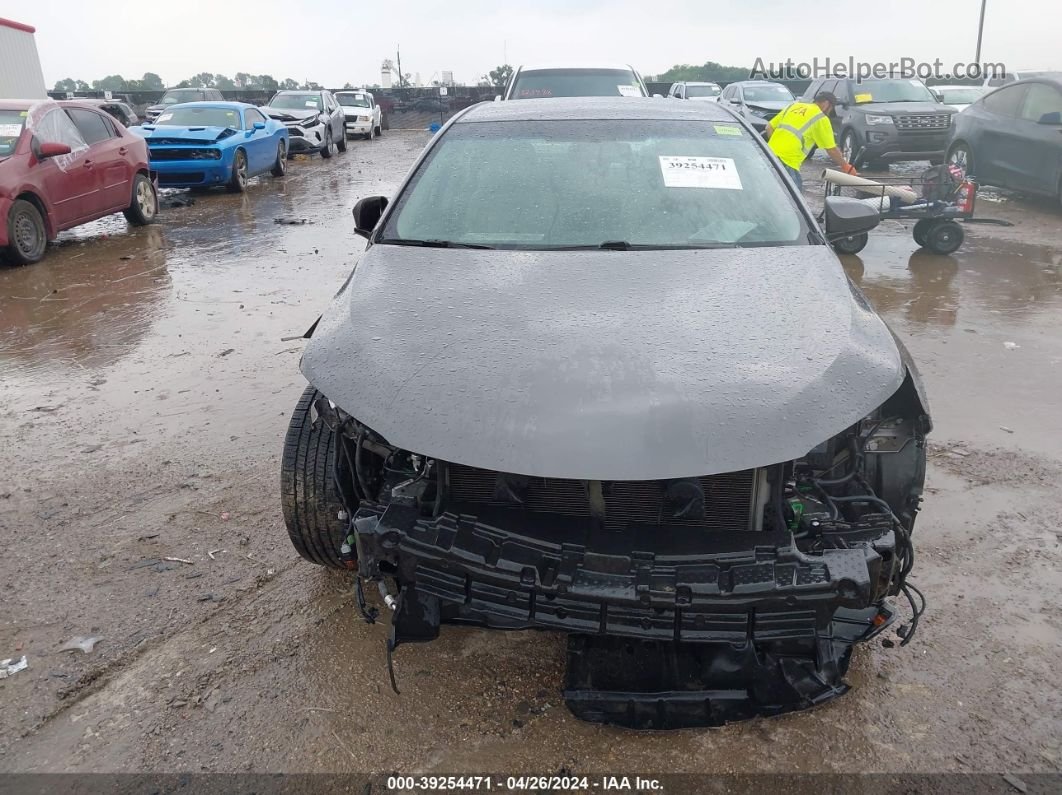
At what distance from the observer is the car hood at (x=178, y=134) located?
12.0m

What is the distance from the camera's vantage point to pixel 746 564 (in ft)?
6.60

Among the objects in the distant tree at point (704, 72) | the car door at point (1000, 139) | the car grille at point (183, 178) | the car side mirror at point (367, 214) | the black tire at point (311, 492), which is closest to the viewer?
the black tire at point (311, 492)

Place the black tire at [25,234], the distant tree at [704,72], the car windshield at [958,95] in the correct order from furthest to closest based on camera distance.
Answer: the distant tree at [704,72] → the car windshield at [958,95] → the black tire at [25,234]

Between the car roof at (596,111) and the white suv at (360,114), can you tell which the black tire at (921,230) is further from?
the white suv at (360,114)

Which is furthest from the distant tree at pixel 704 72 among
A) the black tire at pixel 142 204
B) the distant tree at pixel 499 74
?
the black tire at pixel 142 204

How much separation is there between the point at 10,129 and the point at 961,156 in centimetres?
1237

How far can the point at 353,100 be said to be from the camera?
25.3 metres

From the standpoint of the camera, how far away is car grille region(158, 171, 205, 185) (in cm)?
1225

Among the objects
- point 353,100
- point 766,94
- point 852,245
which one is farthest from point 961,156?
point 353,100

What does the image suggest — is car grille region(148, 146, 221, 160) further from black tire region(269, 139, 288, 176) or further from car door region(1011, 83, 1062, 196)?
car door region(1011, 83, 1062, 196)

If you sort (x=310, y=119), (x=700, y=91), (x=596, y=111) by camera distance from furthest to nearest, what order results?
1. (x=700, y=91)
2. (x=310, y=119)
3. (x=596, y=111)

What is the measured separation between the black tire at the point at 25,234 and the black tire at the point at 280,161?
6.95 meters

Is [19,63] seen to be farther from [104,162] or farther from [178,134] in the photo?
[104,162]

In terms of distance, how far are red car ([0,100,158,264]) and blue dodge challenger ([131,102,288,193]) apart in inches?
78.5
